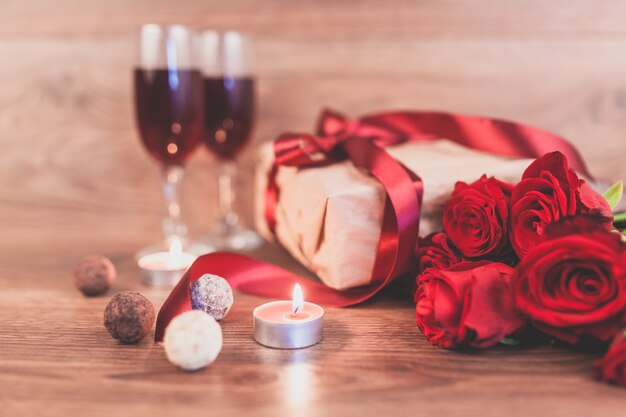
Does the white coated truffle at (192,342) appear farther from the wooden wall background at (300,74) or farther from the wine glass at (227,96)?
the wooden wall background at (300,74)

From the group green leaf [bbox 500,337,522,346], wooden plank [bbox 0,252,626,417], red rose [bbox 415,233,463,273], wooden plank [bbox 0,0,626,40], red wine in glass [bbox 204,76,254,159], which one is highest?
wooden plank [bbox 0,0,626,40]

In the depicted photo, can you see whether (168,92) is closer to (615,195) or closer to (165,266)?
(165,266)

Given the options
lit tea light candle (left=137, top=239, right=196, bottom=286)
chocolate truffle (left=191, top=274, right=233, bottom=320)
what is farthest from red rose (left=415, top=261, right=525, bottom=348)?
lit tea light candle (left=137, top=239, right=196, bottom=286)

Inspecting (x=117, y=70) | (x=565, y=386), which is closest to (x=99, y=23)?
(x=117, y=70)

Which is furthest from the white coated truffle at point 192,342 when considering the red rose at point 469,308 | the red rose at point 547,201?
the red rose at point 547,201

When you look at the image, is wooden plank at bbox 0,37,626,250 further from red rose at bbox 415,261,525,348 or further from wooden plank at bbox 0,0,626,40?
red rose at bbox 415,261,525,348

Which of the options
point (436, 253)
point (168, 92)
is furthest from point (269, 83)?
point (436, 253)

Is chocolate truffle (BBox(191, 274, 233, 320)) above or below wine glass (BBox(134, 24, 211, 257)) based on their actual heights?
below
